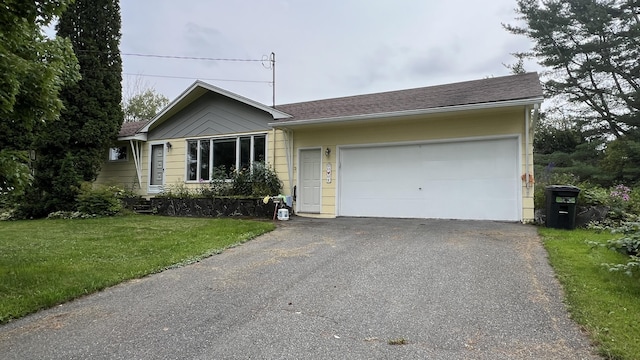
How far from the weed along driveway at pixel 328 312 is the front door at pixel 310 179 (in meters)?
4.82

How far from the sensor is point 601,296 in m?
3.58

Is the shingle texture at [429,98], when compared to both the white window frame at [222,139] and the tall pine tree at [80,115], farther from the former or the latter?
the tall pine tree at [80,115]

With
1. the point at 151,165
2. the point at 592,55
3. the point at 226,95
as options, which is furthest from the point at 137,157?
the point at 592,55

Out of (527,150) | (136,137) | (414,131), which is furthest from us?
(136,137)

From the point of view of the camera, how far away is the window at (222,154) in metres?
11.4

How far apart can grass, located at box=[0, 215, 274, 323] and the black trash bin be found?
19.2ft

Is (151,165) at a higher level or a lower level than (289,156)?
lower

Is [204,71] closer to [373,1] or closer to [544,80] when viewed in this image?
[373,1]

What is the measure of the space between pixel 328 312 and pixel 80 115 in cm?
1169

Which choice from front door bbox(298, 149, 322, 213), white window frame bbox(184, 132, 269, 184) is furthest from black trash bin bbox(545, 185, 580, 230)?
white window frame bbox(184, 132, 269, 184)

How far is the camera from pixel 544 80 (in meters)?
18.0

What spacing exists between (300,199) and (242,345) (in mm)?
8014

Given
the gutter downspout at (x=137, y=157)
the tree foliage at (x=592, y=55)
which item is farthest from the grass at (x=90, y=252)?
the tree foliage at (x=592, y=55)

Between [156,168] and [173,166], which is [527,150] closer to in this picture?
[173,166]
